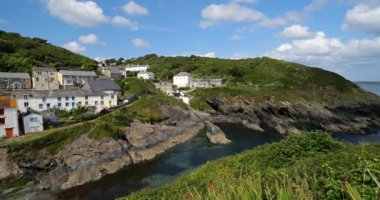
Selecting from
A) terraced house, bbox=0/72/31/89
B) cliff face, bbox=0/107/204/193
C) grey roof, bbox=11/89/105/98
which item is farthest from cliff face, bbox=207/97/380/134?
terraced house, bbox=0/72/31/89

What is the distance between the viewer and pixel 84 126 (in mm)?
51594

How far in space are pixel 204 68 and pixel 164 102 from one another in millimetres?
80404

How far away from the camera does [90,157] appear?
46375mm

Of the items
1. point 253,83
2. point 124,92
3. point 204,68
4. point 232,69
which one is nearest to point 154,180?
point 124,92

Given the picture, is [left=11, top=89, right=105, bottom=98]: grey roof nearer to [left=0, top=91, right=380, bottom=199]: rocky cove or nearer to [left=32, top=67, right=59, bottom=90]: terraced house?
[left=32, top=67, right=59, bottom=90]: terraced house

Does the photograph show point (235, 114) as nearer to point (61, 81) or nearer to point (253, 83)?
point (253, 83)

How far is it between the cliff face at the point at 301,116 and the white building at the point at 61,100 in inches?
1354

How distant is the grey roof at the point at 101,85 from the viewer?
80363mm

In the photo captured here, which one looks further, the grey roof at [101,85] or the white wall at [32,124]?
the grey roof at [101,85]

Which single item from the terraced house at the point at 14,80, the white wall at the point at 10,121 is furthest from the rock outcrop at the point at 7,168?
the terraced house at the point at 14,80

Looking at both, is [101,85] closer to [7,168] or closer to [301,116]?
[7,168]

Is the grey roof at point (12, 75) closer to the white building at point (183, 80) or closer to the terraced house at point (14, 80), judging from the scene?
the terraced house at point (14, 80)

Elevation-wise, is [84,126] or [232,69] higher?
[232,69]

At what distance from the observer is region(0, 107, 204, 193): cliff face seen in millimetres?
41953
